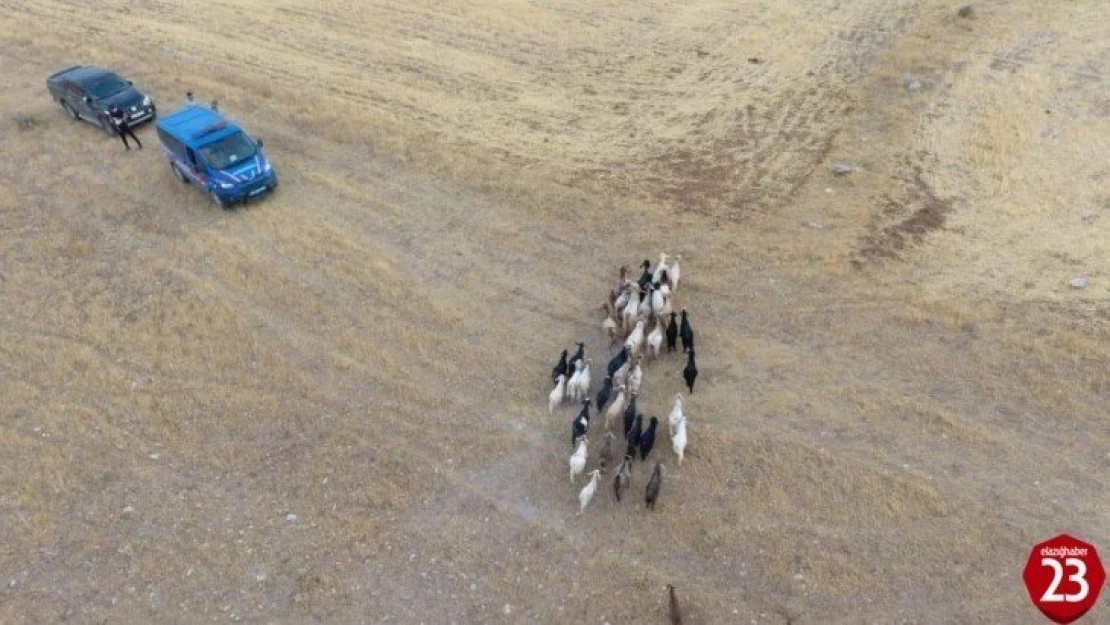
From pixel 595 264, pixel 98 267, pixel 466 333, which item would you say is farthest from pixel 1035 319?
pixel 98 267

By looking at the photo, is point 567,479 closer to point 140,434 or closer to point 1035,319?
point 140,434

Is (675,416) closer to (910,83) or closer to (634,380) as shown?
(634,380)

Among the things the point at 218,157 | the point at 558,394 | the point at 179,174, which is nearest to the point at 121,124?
the point at 179,174

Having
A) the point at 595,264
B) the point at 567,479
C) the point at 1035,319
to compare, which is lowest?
the point at 567,479

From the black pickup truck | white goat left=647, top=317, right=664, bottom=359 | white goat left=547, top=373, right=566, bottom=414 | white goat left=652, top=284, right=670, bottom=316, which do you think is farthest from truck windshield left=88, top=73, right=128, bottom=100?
white goat left=647, top=317, right=664, bottom=359

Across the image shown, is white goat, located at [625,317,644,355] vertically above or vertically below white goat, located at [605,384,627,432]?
above

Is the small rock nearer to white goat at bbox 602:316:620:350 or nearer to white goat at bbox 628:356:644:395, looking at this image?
white goat at bbox 602:316:620:350
